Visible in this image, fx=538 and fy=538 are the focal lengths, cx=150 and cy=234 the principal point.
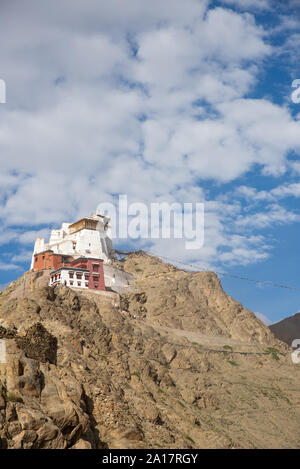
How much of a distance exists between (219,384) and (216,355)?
28.7ft

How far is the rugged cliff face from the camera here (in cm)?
3525

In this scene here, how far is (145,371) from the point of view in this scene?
57844 millimetres

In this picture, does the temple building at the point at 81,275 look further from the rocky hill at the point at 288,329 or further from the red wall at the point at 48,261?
the rocky hill at the point at 288,329

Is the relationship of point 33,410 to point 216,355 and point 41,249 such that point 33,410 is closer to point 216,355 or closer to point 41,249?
point 216,355

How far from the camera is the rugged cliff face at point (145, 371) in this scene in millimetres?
35250

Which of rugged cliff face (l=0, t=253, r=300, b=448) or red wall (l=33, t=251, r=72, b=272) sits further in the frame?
red wall (l=33, t=251, r=72, b=272)

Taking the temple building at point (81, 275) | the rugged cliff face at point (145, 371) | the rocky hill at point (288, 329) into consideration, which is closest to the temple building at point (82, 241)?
the rugged cliff face at point (145, 371)

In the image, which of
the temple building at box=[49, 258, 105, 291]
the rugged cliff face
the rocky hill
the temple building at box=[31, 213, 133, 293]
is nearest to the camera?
the rugged cliff face

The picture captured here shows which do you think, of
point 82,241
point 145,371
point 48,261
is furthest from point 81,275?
point 145,371

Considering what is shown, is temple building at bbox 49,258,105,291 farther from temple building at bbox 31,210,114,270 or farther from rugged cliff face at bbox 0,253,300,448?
temple building at bbox 31,210,114,270

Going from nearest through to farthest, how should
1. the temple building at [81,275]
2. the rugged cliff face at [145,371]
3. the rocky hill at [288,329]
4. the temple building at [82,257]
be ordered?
the rugged cliff face at [145,371] → the temple building at [81,275] → the temple building at [82,257] → the rocky hill at [288,329]

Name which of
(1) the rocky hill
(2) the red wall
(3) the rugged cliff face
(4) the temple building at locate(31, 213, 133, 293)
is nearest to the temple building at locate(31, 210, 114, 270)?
(4) the temple building at locate(31, 213, 133, 293)

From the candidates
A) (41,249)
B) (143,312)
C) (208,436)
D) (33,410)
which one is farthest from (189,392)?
(41,249)
